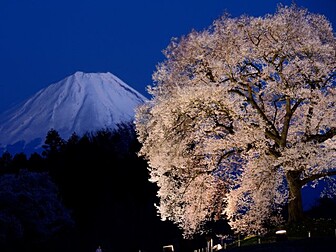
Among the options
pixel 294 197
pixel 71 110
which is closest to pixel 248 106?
pixel 294 197

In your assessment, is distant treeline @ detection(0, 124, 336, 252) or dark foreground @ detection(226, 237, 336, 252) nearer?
dark foreground @ detection(226, 237, 336, 252)

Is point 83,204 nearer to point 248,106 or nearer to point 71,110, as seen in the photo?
point 248,106

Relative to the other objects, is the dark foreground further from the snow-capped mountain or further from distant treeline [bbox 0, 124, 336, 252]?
the snow-capped mountain

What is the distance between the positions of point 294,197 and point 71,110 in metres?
116

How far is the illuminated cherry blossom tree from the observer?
73.6ft

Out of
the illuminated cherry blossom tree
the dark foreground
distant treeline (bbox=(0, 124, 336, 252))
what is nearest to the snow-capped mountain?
distant treeline (bbox=(0, 124, 336, 252))

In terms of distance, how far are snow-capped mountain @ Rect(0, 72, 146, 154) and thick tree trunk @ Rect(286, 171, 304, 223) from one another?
94651mm

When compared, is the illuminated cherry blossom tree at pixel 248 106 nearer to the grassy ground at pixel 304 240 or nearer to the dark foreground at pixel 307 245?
the grassy ground at pixel 304 240

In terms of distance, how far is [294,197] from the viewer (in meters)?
23.8

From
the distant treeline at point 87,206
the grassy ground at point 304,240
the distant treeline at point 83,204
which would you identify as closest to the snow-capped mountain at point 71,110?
the distant treeline at point 83,204

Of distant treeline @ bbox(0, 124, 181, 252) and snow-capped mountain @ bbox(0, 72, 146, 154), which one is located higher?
snow-capped mountain @ bbox(0, 72, 146, 154)

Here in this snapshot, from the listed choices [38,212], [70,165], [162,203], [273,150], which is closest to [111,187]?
[70,165]

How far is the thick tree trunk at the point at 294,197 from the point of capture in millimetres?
23641

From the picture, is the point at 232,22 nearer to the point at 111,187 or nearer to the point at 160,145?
the point at 160,145
